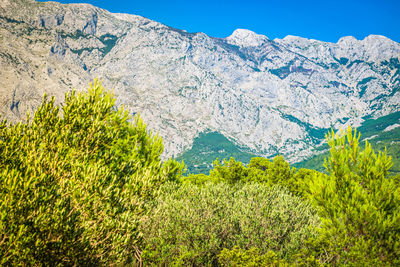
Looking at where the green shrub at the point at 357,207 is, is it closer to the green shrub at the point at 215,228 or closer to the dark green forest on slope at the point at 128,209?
the dark green forest on slope at the point at 128,209

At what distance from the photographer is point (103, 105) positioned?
14.2 metres

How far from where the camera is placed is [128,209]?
11922mm

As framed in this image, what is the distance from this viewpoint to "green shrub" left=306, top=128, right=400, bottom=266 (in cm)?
1414

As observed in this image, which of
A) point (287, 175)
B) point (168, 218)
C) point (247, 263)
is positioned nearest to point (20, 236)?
point (247, 263)

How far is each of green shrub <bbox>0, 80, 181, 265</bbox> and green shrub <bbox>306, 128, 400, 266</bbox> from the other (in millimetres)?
11695

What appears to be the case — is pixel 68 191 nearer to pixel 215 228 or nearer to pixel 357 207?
pixel 215 228

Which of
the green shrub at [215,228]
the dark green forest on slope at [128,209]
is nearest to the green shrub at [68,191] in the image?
the dark green forest on slope at [128,209]

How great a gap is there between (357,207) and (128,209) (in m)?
14.1

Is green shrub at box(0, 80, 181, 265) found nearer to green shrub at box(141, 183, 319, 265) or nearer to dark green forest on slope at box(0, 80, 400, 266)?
dark green forest on slope at box(0, 80, 400, 266)

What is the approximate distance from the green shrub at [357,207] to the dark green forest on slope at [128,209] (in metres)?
0.07

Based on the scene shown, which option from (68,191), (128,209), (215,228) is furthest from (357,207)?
(68,191)

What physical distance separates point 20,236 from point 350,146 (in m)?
19.3

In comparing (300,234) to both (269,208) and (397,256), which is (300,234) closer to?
(269,208)

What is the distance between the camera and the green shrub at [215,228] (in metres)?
19.1
